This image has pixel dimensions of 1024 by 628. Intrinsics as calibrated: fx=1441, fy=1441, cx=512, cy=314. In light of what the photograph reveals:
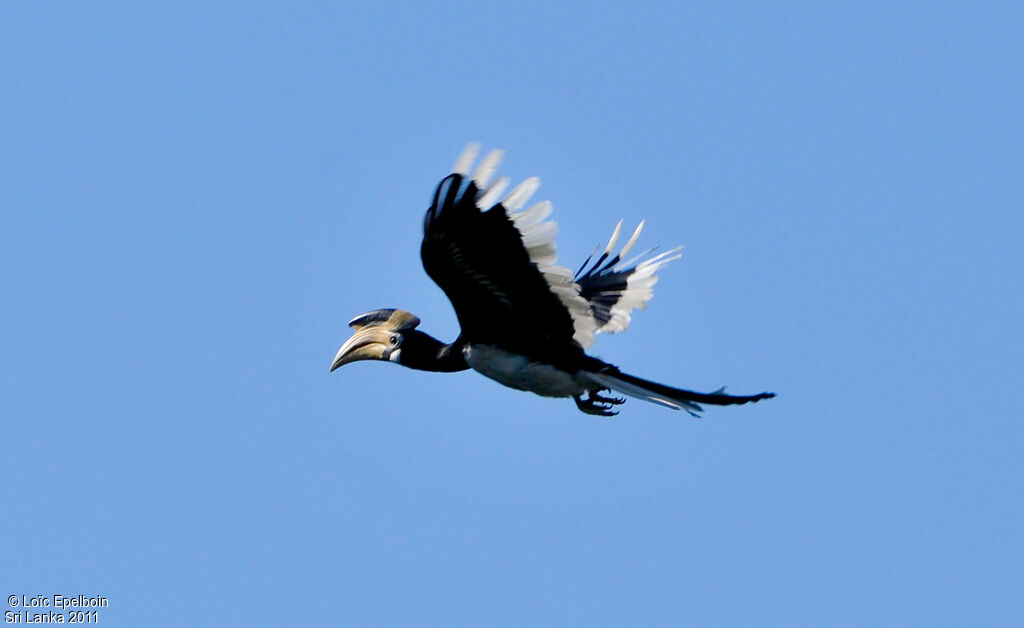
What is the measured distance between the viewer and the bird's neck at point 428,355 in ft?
→ 37.6

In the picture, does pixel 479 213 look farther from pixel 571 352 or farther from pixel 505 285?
pixel 571 352

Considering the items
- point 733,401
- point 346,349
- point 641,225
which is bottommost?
point 733,401

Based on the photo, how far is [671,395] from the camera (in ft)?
33.7

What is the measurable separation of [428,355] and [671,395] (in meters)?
2.29

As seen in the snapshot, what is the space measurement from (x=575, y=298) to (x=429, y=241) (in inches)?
50.9

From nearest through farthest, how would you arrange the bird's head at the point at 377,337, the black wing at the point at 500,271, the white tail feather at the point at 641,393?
1. the black wing at the point at 500,271
2. the white tail feather at the point at 641,393
3. the bird's head at the point at 377,337

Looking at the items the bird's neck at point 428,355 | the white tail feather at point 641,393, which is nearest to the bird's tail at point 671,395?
the white tail feather at point 641,393

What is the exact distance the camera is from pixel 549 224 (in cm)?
962

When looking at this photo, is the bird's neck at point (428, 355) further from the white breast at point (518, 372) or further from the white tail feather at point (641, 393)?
the white tail feather at point (641, 393)

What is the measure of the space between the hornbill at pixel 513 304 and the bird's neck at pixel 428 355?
0.01 meters

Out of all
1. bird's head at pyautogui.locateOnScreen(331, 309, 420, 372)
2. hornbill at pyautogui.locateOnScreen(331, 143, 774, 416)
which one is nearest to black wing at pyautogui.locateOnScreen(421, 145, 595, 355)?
hornbill at pyautogui.locateOnScreen(331, 143, 774, 416)

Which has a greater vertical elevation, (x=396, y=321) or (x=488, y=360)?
(x=396, y=321)


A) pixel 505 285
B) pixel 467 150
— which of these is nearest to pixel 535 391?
pixel 505 285

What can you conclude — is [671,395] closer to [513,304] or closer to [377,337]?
[513,304]
